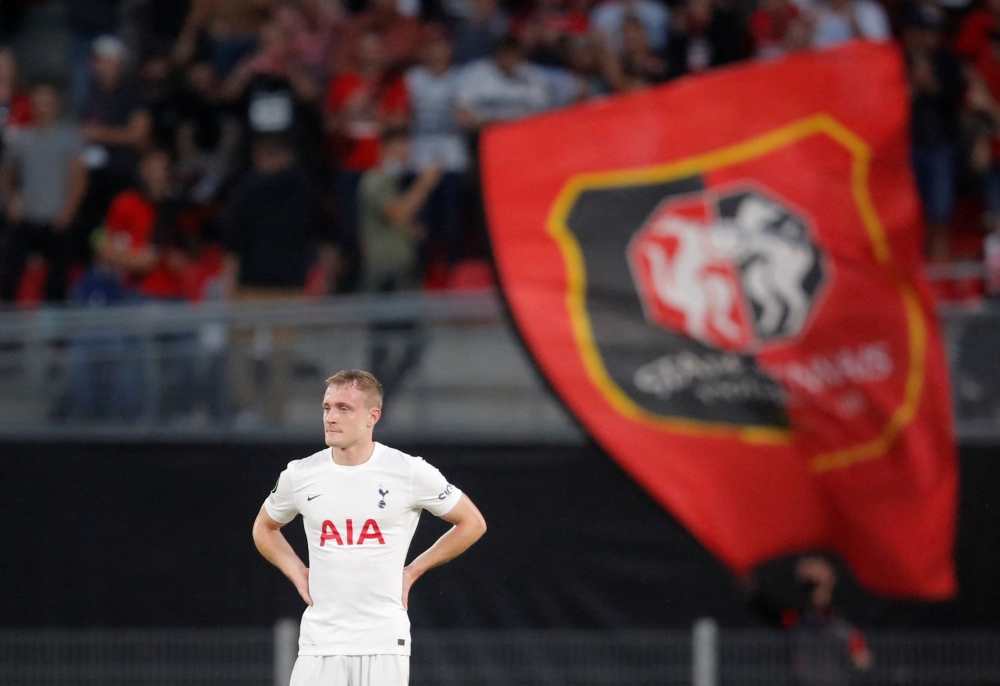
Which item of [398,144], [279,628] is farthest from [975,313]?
[279,628]

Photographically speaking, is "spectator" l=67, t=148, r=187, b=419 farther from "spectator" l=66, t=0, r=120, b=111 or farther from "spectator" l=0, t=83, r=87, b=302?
"spectator" l=66, t=0, r=120, b=111

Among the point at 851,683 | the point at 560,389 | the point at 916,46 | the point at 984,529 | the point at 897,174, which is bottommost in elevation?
the point at 851,683

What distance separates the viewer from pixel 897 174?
39.7 feet

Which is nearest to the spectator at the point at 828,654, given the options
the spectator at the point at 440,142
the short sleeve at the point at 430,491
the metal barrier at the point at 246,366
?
the metal barrier at the point at 246,366

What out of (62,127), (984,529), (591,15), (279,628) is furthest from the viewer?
(591,15)

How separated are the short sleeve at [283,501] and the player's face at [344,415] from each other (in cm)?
24

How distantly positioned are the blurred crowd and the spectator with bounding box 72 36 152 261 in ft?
0.06

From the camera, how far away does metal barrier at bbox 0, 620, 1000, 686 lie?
11.0m

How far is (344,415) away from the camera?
5848 millimetres

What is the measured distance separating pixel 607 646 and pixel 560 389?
5.88 feet

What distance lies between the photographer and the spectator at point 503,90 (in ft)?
41.8

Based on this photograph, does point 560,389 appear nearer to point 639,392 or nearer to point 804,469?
point 639,392

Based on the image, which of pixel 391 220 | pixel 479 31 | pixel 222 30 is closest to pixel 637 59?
pixel 479 31

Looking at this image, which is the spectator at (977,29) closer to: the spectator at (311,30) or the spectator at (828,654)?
the spectator at (311,30)
